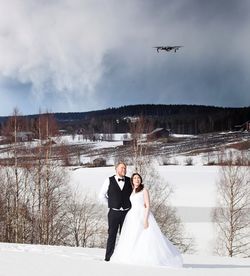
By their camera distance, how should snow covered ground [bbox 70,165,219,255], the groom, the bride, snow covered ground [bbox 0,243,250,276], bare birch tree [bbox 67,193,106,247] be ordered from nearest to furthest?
snow covered ground [bbox 0,243,250,276] < the bride < the groom < bare birch tree [bbox 67,193,106,247] < snow covered ground [bbox 70,165,219,255]


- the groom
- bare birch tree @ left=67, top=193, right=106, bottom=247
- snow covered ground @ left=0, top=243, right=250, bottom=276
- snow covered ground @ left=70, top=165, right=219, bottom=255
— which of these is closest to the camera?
snow covered ground @ left=0, top=243, right=250, bottom=276

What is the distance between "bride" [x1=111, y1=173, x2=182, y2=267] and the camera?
10.4 metres

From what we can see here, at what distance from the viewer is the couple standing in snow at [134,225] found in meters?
10.4

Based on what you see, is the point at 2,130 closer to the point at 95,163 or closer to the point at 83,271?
the point at 83,271

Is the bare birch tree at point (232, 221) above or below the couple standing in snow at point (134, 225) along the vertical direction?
below

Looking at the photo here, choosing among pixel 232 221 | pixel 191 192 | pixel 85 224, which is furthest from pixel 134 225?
pixel 191 192

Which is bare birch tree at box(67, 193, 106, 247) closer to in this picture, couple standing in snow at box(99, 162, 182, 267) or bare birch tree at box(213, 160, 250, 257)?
bare birch tree at box(213, 160, 250, 257)

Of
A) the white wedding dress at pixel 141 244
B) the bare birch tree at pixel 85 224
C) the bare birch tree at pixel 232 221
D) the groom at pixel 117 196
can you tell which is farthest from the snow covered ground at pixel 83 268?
the bare birch tree at pixel 85 224

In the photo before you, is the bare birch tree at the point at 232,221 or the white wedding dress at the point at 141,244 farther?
the bare birch tree at the point at 232,221

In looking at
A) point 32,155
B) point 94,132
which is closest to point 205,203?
point 32,155

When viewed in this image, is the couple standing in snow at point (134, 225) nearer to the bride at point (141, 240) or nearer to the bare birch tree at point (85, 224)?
the bride at point (141, 240)

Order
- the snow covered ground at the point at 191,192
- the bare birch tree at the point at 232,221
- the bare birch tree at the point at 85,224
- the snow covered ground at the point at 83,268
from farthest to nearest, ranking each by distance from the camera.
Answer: the snow covered ground at the point at 191,192 → the bare birch tree at the point at 85,224 → the bare birch tree at the point at 232,221 → the snow covered ground at the point at 83,268

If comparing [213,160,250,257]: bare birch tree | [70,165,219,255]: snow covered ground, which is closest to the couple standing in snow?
[213,160,250,257]: bare birch tree

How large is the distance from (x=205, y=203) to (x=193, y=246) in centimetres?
1330
